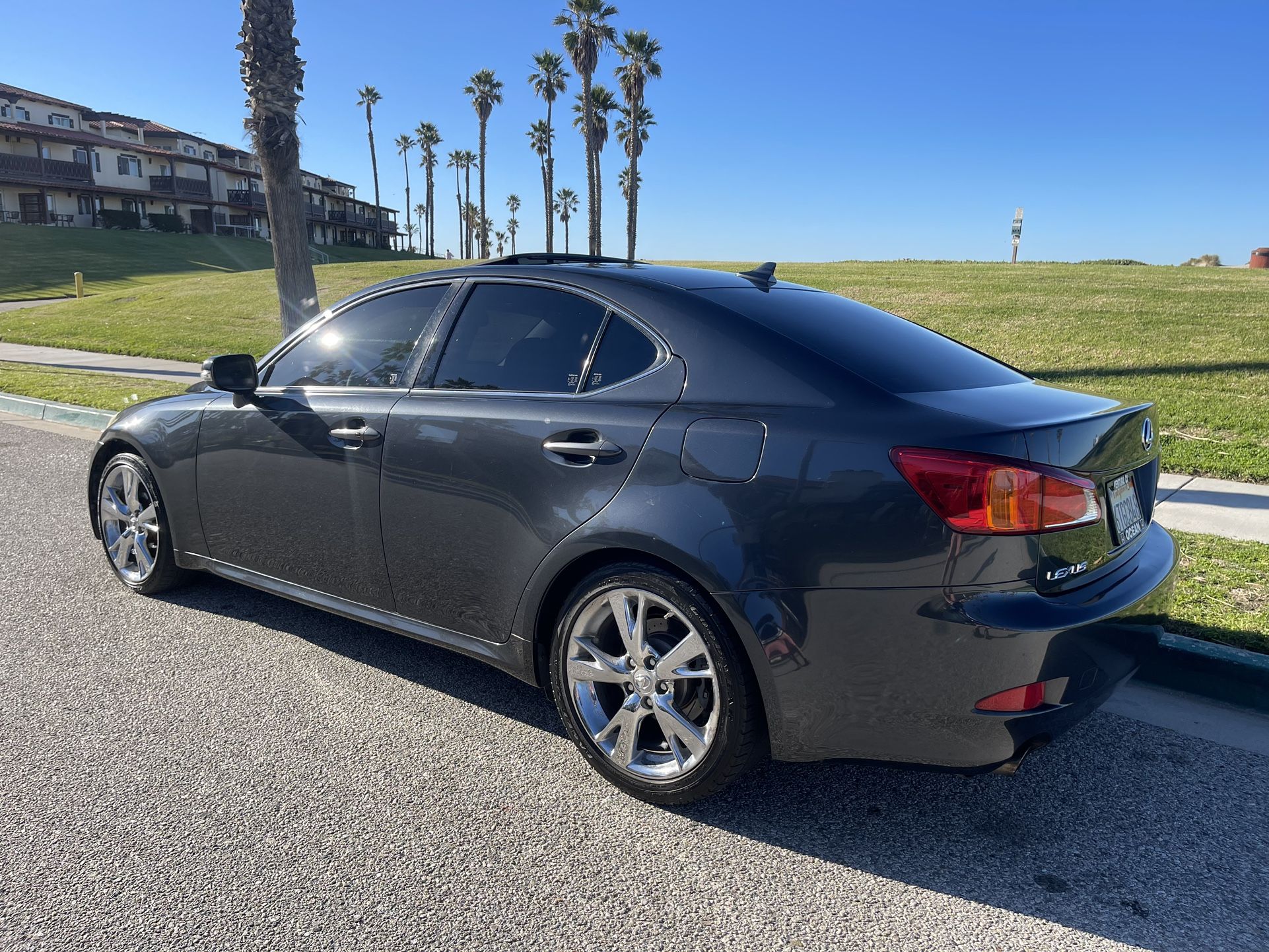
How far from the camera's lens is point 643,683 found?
288 cm

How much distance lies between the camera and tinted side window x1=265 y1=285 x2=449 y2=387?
12.1ft

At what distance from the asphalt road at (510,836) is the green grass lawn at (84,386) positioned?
25.4ft

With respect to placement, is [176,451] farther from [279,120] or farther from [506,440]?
[279,120]

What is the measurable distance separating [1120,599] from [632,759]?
151 centimetres

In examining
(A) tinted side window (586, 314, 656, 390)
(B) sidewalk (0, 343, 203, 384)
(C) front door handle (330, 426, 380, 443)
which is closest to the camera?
(A) tinted side window (586, 314, 656, 390)

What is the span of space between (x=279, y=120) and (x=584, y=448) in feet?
33.6

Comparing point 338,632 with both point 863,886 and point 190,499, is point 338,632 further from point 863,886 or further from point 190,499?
point 863,886

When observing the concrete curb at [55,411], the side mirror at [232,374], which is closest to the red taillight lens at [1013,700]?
the side mirror at [232,374]

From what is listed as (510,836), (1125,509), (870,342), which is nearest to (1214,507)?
(1125,509)

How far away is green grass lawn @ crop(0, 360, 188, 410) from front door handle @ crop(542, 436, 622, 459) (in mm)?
8569

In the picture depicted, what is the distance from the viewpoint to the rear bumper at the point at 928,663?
2.38 meters

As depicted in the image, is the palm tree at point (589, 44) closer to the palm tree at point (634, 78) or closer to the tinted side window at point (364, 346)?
the palm tree at point (634, 78)

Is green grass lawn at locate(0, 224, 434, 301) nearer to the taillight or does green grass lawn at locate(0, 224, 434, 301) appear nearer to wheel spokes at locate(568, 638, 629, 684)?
wheel spokes at locate(568, 638, 629, 684)

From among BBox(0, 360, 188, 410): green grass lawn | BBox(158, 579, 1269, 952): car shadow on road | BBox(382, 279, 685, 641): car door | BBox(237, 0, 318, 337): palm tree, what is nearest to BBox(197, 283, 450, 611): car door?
BBox(382, 279, 685, 641): car door
